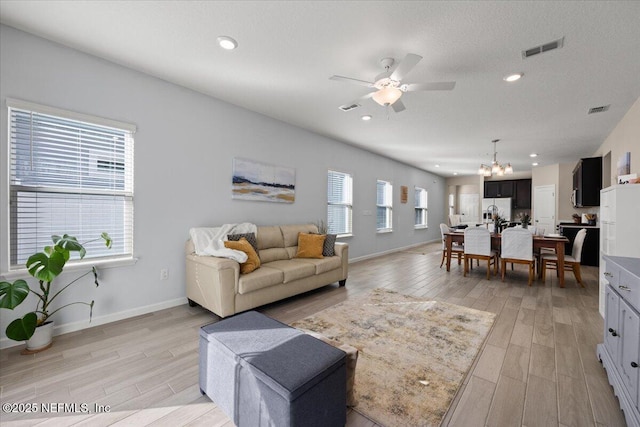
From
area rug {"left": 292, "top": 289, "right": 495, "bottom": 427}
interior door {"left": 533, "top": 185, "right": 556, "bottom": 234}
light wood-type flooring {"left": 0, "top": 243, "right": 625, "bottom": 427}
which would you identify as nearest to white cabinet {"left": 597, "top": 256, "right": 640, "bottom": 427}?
light wood-type flooring {"left": 0, "top": 243, "right": 625, "bottom": 427}

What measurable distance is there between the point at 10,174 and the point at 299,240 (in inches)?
122

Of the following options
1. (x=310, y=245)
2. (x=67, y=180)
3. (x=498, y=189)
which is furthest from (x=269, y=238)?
(x=498, y=189)

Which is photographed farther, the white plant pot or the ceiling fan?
the ceiling fan

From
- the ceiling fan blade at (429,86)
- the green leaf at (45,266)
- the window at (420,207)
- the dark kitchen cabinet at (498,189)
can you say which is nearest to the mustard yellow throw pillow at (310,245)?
the ceiling fan blade at (429,86)

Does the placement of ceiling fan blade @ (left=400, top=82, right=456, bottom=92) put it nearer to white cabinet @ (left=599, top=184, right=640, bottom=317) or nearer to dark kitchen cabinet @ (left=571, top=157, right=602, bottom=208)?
white cabinet @ (left=599, top=184, right=640, bottom=317)

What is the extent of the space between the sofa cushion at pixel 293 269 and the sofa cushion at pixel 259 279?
0.29 ft

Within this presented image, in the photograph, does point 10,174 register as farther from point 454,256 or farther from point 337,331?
point 454,256

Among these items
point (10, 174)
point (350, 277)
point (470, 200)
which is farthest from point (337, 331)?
point (470, 200)

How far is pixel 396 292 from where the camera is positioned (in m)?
3.95

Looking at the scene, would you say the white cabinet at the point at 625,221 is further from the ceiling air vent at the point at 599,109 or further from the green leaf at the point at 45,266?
the green leaf at the point at 45,266

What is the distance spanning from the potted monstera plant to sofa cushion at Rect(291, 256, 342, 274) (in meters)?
2.28

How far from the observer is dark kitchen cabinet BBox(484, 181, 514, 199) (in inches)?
393

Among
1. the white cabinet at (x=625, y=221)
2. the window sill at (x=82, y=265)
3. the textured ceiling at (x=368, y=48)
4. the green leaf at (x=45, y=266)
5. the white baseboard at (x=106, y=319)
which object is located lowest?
the white baseboard at (x=106, y=319)

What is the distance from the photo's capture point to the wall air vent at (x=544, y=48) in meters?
2.26
